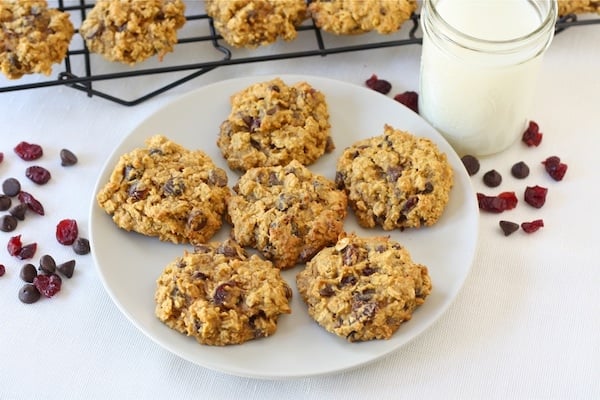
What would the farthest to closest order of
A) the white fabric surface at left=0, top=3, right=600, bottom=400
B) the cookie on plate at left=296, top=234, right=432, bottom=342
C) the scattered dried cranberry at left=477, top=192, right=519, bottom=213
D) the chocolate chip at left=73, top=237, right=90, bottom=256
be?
the scattered dried cranberry at left=477, top=192, right=519, bottom=213, the chocolate chip at left=73, top=237, right=90, bottom=256, the white fabric surface at left=0, top=3, right=600, bottom=400, the cookie on plate at left=296, top=234, right=432, bottom=342

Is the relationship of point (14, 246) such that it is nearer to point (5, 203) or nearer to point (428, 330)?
point (5, 203)

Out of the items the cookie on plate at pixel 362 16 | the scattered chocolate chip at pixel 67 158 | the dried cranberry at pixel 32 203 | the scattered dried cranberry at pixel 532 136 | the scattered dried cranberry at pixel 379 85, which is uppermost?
the cookie on plate at pixel 362 16

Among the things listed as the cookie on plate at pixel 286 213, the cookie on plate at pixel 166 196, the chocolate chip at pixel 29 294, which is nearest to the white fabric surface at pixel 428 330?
the chocolate chip at pixel 29 294

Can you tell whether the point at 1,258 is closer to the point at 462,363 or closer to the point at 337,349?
the point at 337,349

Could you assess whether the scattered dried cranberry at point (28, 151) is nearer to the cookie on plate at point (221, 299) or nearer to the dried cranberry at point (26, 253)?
the dried cranberry at point (26, 253)

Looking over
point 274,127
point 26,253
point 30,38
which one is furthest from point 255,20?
point 26,253

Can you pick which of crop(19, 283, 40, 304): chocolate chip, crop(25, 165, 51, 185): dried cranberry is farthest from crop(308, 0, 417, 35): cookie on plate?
crop(19, 283, 40, 304): chocolate chip

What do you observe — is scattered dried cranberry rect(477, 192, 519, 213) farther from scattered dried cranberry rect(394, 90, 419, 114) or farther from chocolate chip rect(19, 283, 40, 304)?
chocolate chip rect(19, 283, 40, 304)
